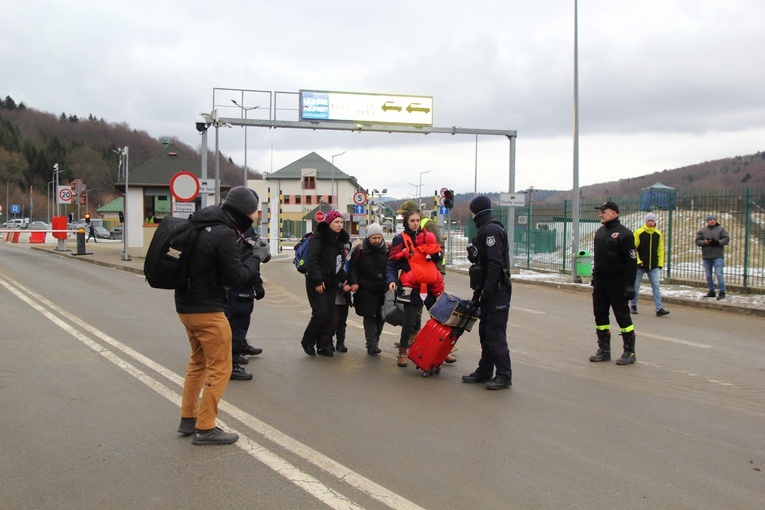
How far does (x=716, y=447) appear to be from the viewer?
191 inches

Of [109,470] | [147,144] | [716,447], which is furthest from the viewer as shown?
[147,144]

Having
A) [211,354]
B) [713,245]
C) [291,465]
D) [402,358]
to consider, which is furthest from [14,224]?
[291,465]

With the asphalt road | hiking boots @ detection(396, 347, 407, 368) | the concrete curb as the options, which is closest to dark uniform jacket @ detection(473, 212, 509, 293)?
the asphalt road

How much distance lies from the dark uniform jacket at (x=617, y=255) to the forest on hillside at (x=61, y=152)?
88.8 m

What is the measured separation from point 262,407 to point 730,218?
13.4 m

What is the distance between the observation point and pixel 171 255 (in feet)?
14.6

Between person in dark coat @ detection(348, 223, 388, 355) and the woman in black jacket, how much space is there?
7.0 inches

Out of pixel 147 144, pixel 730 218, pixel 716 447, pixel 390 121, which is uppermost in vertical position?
pixel 147 144

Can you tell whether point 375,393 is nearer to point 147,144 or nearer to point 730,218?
point 730,218

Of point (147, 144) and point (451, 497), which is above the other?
point (147, 144)

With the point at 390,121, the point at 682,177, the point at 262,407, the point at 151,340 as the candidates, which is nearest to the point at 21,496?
the point at 262,407

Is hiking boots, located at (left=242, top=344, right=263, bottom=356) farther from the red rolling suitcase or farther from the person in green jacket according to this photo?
the person in green jacket

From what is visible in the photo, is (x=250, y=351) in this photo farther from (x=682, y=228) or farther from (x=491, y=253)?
(x=682, y=228)

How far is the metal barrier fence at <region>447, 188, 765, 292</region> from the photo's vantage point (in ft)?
47.8
